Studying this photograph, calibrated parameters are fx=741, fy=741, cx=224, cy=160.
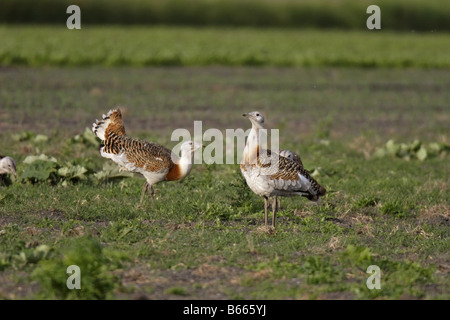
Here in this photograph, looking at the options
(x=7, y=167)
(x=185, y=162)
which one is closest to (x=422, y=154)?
(x=185, y=162)

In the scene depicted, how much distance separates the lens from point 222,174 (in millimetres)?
11750

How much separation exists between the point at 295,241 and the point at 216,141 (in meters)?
6.08

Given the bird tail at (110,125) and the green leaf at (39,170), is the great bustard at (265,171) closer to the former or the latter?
the bird tail at (110,125)

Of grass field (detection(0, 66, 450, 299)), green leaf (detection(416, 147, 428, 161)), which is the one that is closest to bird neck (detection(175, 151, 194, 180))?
grass field (detection(0, 66, 450, 299))

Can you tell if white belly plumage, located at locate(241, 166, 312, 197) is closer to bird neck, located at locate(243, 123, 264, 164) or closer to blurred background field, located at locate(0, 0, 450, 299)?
bird neck, located at locate(243, 123, 264, 164)

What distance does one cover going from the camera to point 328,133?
16.0 m

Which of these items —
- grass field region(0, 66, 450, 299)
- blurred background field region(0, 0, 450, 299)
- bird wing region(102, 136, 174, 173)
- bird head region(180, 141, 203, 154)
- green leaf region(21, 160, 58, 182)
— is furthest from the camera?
green leaf region(21, 160, 58, 182)

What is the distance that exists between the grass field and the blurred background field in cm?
3

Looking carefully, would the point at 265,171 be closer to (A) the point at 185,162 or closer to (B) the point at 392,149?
(A) the point at 185,162

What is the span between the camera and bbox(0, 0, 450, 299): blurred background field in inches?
276

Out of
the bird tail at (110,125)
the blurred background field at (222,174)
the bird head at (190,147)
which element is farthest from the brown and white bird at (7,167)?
the bird head at (190,147)

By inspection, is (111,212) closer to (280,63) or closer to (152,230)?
(152,230)

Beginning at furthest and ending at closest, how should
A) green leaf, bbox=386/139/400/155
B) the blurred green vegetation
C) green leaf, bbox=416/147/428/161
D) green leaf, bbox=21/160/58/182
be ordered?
the blurred green vegetation, green leaf, bbox=386/139/400/155, green leaf, bbox=416/147/428/161, green leaf, bbox=21/160/58/182

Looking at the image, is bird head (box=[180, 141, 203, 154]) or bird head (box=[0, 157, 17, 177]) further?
bird head (box=[0, 157, 17, 177])
